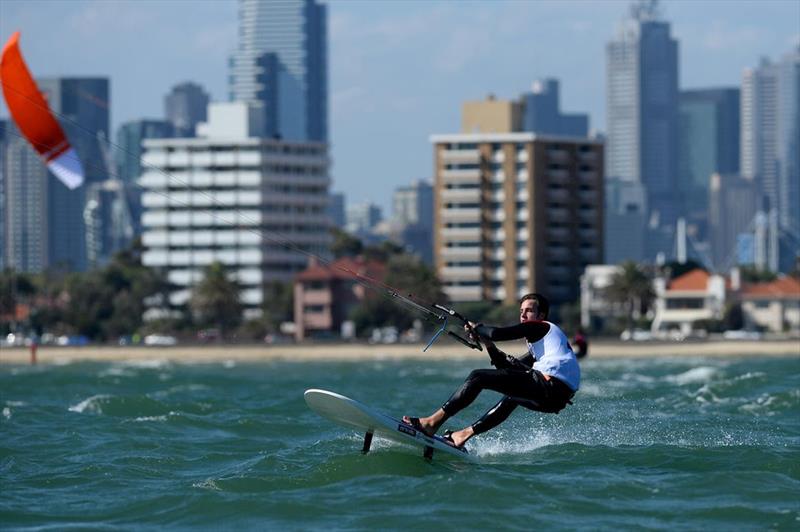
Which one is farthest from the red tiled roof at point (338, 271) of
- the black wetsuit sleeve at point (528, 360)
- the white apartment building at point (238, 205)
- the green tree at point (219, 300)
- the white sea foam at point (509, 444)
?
the black wetsuit sleeve at point (528, 360)

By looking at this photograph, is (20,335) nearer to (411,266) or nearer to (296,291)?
(296,291)

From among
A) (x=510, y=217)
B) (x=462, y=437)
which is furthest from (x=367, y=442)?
(x=510, y=217)

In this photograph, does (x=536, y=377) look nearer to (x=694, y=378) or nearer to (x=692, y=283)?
(x=694, y=378)

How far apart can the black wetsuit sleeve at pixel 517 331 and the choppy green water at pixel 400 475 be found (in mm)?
1218

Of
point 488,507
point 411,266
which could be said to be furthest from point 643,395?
point 411,266

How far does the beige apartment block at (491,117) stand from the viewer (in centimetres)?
11406

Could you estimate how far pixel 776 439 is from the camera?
1870cm

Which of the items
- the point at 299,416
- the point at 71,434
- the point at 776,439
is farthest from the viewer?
the point at 299,416

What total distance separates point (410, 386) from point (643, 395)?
9789 millimetres

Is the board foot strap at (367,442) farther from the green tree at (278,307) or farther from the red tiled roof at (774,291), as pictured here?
the red tiled roof at (774,291)

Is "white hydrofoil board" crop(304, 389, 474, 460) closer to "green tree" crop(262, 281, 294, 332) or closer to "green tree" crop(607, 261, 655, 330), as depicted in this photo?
"green tree" crop(607, 261, 655, 330)

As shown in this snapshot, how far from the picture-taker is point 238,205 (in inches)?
4781

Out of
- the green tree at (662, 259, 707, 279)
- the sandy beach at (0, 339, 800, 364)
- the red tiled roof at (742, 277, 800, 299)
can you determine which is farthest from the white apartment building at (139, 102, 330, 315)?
the sandy beach at (0, 339, 800, 364)

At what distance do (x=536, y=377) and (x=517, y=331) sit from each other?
67 cm
